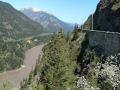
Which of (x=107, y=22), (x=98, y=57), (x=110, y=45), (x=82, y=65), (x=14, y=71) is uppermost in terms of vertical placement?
(x=107, y=22)

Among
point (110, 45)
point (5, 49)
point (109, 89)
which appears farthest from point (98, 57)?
point (5, 49)

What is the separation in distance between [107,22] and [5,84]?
20.8 meters

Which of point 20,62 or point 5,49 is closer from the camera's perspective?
point 20,62

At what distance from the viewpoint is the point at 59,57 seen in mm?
25406

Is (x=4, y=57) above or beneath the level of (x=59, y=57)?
beneath

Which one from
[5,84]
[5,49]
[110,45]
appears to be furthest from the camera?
[5,49]

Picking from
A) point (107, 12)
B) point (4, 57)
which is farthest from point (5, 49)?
point (107, 12)

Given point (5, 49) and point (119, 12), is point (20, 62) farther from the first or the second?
point (119, 12)

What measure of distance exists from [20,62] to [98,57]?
11192 cm

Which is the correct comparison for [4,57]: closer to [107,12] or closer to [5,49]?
[5,49]

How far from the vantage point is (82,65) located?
1221 inches

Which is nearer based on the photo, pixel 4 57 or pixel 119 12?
pixel 119 12

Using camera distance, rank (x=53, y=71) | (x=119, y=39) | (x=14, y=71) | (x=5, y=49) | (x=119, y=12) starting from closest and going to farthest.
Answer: (x=119, y=39), (x=53, y=71), (x=119, y=12), (x=14, y=71), (x=5, y=49)

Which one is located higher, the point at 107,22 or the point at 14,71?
the point at 107,22
